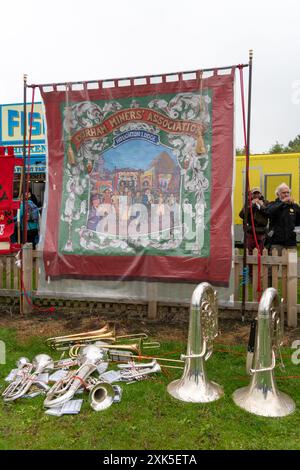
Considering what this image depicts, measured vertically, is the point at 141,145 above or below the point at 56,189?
above

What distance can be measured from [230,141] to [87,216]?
2.29 m

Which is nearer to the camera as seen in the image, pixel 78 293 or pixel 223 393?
pixel 223 393

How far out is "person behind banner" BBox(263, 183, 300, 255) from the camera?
653cm

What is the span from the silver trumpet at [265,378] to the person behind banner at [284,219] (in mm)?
3331

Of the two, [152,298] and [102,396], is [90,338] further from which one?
[102,396]

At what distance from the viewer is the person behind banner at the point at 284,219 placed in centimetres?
653

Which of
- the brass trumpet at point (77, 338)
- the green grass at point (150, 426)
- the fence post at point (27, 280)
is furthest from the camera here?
the fence post at point (27, 280)

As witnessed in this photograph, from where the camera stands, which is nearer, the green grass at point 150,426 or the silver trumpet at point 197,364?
the green grass at point 150,426

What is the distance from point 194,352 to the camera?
11.7 ft

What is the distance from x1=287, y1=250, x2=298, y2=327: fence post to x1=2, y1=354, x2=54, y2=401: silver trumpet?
3.15 meters

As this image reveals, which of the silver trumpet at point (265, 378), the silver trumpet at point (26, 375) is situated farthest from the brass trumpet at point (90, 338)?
the silver trumpet at point (265, 378)

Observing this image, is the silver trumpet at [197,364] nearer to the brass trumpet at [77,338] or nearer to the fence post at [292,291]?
the brass trumpet at [77,338]
